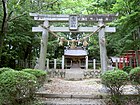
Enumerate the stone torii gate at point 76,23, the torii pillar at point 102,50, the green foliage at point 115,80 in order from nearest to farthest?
the green foliage at point 115,80 → the torii pillar at point 102,50 → the stone torii gate at point 76,23

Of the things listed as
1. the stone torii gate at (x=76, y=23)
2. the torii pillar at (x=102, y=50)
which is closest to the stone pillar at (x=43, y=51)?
the stone torii gate at (x=76, y=23)

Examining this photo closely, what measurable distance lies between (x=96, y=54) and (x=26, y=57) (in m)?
13.1

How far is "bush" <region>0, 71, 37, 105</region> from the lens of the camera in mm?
5141

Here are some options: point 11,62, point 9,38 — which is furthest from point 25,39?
point 11,62

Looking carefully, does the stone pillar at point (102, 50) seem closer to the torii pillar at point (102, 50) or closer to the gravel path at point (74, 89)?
the torii pillar at point (102, 50)

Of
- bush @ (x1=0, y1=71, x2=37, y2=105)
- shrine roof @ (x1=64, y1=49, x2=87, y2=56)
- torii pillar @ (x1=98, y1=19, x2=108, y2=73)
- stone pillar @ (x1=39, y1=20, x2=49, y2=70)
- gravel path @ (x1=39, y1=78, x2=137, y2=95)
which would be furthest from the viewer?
shrine roof @ (x1=64, y1=49, x2=87, y2=56)

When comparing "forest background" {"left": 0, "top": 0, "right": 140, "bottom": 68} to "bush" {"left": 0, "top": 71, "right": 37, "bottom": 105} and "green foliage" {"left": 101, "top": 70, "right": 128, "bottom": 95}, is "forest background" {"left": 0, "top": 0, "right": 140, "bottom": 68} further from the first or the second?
"green foliage" {"left": 101, "top": 70, "right": 128, "bottom": 95}

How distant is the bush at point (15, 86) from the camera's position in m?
5.14

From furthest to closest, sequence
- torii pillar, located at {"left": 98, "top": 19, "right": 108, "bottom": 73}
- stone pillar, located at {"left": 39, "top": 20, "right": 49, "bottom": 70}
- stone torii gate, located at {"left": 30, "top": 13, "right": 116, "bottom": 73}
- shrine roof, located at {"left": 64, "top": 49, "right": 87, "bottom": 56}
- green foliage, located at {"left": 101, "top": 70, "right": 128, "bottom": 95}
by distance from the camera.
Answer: shrine roof, located at {"left": 64, "top": 49, "right": 87, "bottom": 56} < stone pillar, located at {"left": 39, "top": 20, "right": 49, "bottom": 70} < stone torii gate, located at {"left": 30, "top": 13, "right": 116, "bottom": 73} < torii pillar, located at {"left": 98, "top": 19, "right": 108, "bottom": 73} < green foliage, located at {"left": 101, "top": 70, "right": 128, "bottom": 95}

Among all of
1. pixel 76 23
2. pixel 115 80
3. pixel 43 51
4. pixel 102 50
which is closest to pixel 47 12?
pixel 76 23

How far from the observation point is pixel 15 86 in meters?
5.12

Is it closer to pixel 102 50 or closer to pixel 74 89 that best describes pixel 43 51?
pixel 74 89

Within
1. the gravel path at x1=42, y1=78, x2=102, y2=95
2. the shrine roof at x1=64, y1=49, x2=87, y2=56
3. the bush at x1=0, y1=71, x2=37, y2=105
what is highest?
the shrine roof at x1=64, y1=49, x2=87, y2=56

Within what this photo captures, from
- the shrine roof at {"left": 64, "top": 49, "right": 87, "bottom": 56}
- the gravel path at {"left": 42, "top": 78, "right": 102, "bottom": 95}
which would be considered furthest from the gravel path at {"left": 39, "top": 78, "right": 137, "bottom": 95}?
the shrine roof at {"left": 64, "top": 49, "right": 87, "bottom": 56}
